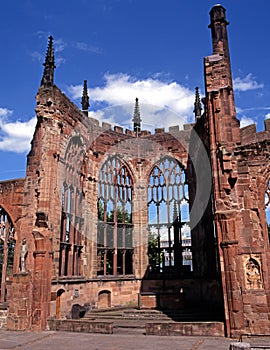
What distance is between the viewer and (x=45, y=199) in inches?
616

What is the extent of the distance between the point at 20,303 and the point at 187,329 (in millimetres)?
7330

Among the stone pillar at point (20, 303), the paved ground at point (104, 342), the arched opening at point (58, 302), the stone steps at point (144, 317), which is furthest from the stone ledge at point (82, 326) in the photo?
the arched opening at point (58, 302)

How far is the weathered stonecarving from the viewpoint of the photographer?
12.9 m

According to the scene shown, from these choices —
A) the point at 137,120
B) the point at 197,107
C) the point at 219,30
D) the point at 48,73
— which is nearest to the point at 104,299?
the point at 137,120

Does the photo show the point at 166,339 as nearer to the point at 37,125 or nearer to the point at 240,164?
the point at 240,164

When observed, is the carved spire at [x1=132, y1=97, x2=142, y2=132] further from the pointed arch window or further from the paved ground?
the paved ground

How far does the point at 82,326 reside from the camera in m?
13.9

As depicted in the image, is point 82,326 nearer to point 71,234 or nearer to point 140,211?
point 71,234

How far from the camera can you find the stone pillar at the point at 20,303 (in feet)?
47.4

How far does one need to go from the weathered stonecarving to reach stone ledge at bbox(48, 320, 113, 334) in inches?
20.5

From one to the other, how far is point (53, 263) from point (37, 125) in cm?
710

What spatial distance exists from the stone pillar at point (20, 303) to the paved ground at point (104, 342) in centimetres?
87

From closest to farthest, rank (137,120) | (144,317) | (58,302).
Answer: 1. (144,317)
2. (58,302)
3. (137,120)

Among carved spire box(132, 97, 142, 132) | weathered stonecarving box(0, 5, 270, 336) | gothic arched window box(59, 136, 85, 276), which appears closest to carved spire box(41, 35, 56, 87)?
weathered stonecarving box(0, 5, 270, 336)
